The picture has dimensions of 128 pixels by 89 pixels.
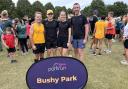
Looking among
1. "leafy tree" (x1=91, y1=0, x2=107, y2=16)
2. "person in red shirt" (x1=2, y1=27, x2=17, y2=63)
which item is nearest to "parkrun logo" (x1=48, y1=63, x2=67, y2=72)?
"person in red shirt" (x1=2, y1=27, x2=17, y2=63)

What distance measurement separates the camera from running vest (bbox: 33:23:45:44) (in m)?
9.74

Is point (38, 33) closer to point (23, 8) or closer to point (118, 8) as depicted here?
point (23, 8)

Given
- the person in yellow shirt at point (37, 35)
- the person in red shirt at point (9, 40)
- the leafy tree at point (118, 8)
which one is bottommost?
the leafy tree at point (118, 8)

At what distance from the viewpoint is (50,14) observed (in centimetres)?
968

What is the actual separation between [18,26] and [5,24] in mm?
946

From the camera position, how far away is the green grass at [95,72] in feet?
30.8

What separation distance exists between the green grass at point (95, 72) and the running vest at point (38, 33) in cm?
116

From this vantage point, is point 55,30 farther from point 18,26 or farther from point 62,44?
point 18,26

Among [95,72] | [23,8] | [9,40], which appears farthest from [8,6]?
[95,72]

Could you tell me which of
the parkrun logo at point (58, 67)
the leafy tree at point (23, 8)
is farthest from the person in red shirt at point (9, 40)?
the leafy tree at point (23, 8)

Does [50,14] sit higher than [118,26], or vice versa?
[50,14]

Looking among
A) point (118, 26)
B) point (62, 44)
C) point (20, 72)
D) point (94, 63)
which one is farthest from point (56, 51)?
point (118, 26)

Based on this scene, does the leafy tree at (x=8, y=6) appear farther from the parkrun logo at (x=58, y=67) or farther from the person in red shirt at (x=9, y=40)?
the parkrun logo at (x=58, y=67)

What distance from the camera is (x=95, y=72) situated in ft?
36.6
